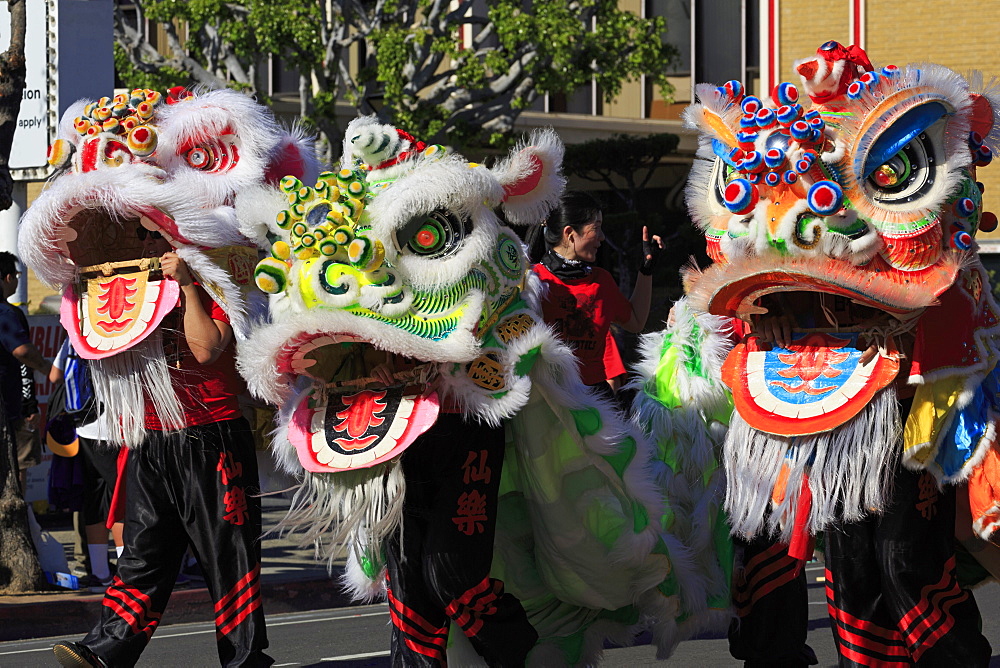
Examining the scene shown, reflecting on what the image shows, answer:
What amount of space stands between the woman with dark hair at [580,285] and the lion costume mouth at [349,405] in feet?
5.73

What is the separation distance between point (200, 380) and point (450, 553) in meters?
1.16

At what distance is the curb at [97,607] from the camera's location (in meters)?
6.74

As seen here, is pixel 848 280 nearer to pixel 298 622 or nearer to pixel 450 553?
pixel 450 553

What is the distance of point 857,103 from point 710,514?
1398 mm

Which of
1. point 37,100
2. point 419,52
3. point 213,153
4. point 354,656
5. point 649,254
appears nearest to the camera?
point 213,153

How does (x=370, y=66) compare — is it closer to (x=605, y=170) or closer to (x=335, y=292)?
(x=605, y=170)

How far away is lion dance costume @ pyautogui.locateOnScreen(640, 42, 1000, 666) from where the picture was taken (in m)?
3.76

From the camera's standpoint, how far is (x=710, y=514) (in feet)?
14.7

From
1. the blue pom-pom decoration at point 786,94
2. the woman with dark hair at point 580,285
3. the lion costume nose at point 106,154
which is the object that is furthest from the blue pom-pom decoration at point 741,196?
the lion costume nose at point 106,154

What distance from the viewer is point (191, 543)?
15.2 ft

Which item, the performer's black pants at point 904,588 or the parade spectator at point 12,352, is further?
the parade spectator at point 12,352

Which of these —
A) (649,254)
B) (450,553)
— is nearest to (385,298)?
(450,553)

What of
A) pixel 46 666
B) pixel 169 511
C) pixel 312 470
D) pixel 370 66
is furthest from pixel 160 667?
pixel 370 66

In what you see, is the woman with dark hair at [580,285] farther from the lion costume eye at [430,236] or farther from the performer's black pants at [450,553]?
the lion costume eye at [430,236]
